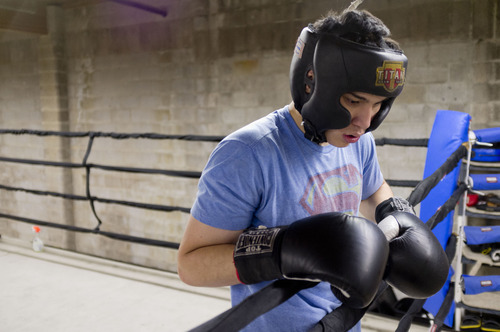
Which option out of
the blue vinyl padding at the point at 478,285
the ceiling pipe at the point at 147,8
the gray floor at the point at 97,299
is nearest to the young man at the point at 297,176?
the gray floor at the point at 97,299

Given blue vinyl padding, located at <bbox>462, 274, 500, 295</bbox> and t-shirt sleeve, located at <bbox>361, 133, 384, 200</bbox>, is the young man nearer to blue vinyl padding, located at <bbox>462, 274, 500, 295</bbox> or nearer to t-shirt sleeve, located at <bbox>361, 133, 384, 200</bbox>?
t-shirt sleeve, located at <bbox>361, 133, 384, 200</bbox>

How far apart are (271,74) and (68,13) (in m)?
3.42

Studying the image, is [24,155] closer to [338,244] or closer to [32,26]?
[32,26]

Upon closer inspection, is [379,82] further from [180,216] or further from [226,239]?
[180,216]

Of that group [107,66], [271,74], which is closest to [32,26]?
[107,66]

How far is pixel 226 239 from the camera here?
0.83m

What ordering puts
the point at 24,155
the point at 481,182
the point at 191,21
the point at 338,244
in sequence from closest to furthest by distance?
the point at 338,244 → the point at 481,182 → the point at 191,21 → the point at 24,155

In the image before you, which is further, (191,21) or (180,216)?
(180,216)

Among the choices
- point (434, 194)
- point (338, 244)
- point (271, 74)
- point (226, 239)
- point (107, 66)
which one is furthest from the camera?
point (107, 66)

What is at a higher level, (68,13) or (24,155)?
(68,13)

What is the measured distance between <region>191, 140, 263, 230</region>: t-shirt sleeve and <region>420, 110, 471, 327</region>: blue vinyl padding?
4.96 ft

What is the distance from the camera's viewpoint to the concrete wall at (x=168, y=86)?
3736 millimetres

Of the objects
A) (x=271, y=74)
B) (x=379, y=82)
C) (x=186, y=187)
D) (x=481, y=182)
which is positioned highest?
(x=271, y=74)

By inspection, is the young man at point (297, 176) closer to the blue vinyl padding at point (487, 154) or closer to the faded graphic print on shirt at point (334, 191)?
the faded graphic print on shirt at point (334, 191)
